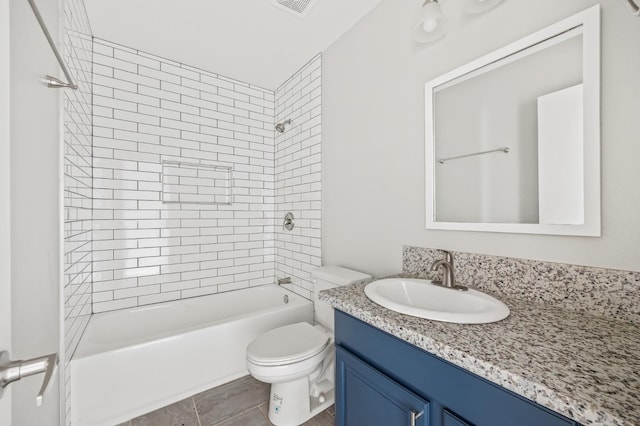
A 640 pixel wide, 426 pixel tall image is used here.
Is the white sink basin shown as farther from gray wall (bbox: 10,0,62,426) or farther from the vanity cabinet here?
gray wall (bbox: 10,0,62,426)

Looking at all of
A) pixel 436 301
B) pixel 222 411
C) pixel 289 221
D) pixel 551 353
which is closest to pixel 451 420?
pixel 551 353

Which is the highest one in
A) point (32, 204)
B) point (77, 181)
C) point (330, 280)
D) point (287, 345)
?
point (77, 181)

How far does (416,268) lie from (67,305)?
181cm

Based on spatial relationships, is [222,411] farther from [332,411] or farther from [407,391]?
[407,391]

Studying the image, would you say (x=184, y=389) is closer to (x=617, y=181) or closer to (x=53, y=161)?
(x=53, y=161)

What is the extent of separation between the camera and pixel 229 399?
1.69m

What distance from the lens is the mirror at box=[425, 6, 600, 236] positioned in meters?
0.88

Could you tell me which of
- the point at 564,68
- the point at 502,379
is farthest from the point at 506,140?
the point at 502,379

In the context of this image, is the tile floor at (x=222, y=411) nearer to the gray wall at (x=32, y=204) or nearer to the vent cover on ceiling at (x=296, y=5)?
the gray wall at (x=32, y=204)

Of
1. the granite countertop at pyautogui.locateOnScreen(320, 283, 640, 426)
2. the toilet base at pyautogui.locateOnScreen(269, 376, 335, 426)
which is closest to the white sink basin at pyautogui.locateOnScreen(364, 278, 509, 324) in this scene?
the granite countertop at pyautogui.locateOnScreen(320, 283, 640, 426)

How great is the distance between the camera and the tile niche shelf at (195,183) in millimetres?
2273

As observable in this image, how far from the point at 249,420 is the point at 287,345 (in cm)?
50

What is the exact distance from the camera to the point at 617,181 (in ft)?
2.72

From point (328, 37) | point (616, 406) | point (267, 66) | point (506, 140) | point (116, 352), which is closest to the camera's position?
point (616, 406)
